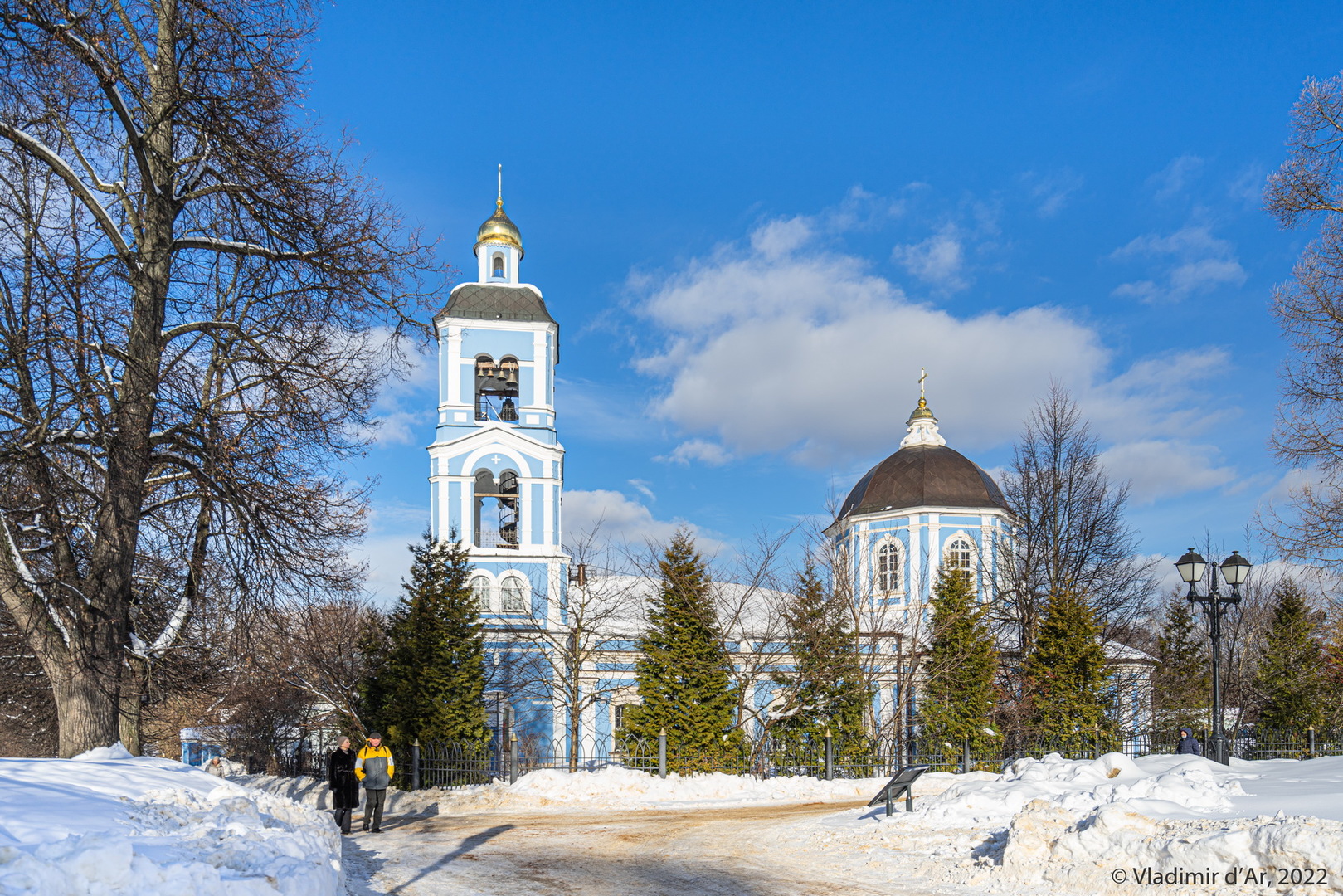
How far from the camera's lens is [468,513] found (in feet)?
102

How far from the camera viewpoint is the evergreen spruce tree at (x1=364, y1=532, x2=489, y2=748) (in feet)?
68.5

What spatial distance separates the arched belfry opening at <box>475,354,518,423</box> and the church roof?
1357 mm

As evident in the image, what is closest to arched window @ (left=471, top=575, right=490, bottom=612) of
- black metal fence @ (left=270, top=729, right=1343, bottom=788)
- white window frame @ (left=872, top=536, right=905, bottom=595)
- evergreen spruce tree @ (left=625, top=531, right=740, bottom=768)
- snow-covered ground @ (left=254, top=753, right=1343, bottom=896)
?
black metal fence @ (left=270, top=729, right=1343, bottom=788)

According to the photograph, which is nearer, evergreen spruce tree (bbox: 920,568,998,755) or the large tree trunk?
the large tree trunk

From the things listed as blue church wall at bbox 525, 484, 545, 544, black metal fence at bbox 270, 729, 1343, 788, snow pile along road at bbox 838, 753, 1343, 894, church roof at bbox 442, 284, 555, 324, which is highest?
church roof at bbox 442, 284, 555, 324

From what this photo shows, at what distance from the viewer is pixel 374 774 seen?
13367 mm

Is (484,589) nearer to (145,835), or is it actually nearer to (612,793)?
(612,793)

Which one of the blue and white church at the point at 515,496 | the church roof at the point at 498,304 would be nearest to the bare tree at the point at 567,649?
the blue and white church at the point at 515,496

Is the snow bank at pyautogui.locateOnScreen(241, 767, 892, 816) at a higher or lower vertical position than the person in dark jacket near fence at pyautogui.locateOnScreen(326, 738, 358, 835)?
lower

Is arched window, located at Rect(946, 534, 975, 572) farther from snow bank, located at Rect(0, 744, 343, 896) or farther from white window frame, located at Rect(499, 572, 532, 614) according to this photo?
snow bank, located at Rect(0, 744, 343, 896)

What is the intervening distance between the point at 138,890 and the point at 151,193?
8114mm

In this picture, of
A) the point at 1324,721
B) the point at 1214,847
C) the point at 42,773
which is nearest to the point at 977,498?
the point at 1324,721

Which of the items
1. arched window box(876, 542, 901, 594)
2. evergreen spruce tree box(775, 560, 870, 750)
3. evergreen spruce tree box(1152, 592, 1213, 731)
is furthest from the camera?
arched window box(876, 542, 901, 594)

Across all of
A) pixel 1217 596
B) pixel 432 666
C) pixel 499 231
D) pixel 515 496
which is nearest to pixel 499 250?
pixel 499 231
